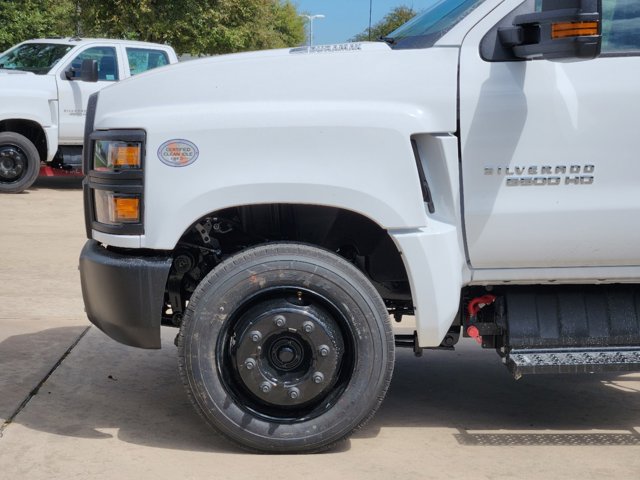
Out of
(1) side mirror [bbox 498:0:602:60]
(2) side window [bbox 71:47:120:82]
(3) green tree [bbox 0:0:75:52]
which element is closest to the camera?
(1) side mirror [bbox 498:0:602:60]

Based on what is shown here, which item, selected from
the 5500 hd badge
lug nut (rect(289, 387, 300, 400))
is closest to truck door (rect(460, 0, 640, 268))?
the 5500 hd badge

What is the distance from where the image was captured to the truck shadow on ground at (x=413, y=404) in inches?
185

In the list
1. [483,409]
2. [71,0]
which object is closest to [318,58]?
[483,409]

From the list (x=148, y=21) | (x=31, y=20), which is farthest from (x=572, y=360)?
(x=31, y=20)

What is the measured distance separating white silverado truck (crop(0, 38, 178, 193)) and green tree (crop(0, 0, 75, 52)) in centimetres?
1211

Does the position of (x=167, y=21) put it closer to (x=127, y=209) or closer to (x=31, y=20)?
(x=31, y=20)

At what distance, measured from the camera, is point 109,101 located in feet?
14.5

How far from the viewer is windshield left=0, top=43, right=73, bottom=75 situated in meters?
14.9

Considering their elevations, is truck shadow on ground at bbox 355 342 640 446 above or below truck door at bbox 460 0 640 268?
below

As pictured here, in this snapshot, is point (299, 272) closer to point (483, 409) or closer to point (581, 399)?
point (483, 409)

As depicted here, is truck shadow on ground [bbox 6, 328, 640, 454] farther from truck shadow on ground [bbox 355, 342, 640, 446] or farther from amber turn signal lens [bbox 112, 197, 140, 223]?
amber turn signal lens [bbox 112, 197, 140, 223]

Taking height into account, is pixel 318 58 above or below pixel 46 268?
above

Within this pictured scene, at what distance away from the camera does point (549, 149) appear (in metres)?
4.21

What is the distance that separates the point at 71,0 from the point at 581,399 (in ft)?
68.6
